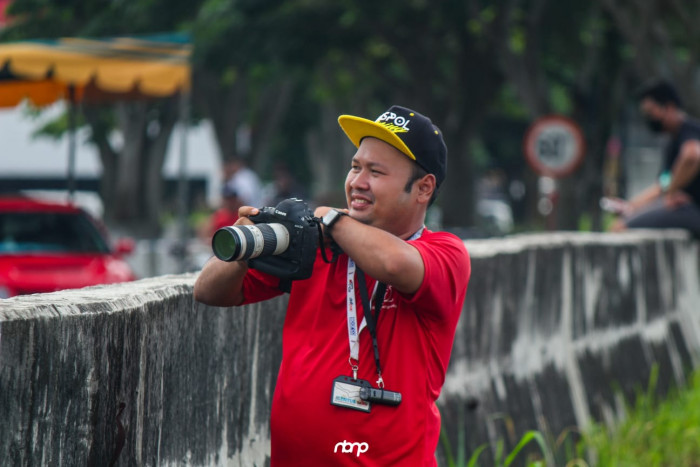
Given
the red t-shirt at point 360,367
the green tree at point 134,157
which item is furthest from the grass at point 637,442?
the green tree at point 134,157

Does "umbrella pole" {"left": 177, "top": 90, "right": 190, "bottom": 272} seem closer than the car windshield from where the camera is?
No

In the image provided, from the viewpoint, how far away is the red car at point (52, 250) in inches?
383

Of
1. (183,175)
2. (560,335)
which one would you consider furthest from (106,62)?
(560,335)

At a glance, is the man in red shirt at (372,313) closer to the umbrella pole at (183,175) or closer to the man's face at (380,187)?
the man's face at (380,187)

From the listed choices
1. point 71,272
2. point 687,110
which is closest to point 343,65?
point 687,110

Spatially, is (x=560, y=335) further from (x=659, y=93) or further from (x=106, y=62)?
(x=106, y=62)

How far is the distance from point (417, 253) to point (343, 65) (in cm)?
2478

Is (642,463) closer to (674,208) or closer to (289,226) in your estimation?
(674,208)

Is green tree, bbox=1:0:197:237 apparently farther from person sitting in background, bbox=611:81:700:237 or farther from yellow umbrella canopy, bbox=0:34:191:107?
person sitting in background, bbox=611:81:700:237

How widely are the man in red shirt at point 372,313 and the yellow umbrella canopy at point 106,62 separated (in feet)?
30.5

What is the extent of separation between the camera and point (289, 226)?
3.06 metres

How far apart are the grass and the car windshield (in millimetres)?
5053

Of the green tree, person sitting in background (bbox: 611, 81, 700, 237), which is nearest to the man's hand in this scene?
person sitting in background (bbox: 611, 81, 700, 237)

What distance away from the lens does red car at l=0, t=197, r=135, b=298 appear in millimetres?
9727
